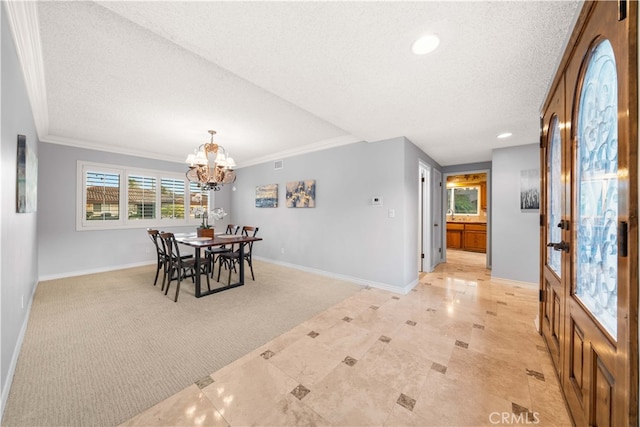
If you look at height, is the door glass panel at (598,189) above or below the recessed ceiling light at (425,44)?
below

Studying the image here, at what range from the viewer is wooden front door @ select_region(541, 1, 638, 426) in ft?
2.64

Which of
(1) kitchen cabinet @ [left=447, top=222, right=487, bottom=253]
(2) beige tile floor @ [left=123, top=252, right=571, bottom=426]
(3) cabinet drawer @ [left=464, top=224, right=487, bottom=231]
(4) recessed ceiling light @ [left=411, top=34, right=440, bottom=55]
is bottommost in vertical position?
(2) beige tile floor @ [left=123, top=252, right=571, bottom=426]

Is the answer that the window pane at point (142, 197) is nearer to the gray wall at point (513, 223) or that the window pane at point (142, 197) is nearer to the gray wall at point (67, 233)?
the gray wall at point (67, 233)

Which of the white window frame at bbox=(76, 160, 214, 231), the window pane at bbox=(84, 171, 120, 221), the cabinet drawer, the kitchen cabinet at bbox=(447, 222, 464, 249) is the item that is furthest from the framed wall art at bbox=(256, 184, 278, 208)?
the cabinet drawer

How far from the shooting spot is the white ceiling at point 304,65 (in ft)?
4.56

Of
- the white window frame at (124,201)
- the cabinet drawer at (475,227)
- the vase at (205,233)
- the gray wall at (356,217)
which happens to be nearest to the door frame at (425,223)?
the gray wall at (356,217)

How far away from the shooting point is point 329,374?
181cm

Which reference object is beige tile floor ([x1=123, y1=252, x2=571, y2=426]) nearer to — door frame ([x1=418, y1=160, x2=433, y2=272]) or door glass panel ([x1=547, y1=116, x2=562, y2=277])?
door glass panel ([x1=547, y1=116, x2=562, y2=277])

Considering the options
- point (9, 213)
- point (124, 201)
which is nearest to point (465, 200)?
point (9, 213)

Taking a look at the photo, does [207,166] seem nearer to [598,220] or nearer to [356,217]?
[356,217]

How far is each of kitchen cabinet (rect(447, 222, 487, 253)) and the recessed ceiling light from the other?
6.79 meters

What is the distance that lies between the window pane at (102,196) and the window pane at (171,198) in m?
0.85

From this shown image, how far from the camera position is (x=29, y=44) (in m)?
1.83

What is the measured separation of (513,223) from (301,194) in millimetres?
4007
